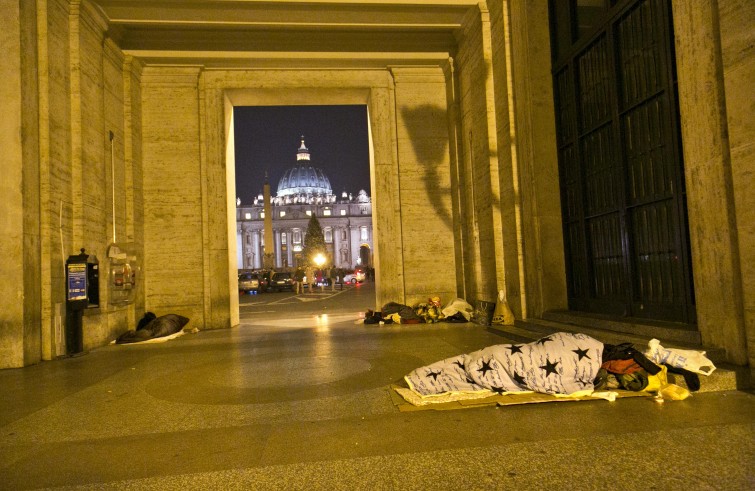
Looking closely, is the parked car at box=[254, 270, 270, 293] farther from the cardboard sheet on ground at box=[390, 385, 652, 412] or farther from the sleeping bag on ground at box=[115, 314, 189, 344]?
the cardboard sheet on ground at box=[390, 385, 652, 412]

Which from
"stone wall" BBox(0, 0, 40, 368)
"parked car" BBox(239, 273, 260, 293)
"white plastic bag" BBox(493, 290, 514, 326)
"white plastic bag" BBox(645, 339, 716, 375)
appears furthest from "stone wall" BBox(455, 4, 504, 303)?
"parked car" BBox(239, 273, 260, 293)

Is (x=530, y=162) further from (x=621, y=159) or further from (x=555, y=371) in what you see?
(x=555, y=371)

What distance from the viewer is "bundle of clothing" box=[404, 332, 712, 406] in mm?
4930

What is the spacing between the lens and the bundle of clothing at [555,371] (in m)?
4.93

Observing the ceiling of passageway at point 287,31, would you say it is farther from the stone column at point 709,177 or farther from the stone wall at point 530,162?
the stone column at point 709,177

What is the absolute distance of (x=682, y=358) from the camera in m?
4.98

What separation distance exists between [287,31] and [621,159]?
8935 millimetres

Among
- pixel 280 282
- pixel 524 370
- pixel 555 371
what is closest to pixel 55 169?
pixel 524 370

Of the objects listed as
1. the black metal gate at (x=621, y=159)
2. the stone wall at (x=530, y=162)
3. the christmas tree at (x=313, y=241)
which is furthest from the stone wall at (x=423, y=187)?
the christmas tree at (x=313, y=241)

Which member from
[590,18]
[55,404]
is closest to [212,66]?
[590,18]

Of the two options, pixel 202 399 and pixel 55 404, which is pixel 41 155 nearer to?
pixel 55 404

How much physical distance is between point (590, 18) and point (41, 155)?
32.5 ft

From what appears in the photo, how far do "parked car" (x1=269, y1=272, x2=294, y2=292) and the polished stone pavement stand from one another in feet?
104

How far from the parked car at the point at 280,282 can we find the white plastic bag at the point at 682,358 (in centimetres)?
3504
